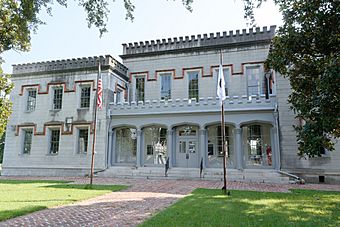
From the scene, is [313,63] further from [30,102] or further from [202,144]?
[30,102]

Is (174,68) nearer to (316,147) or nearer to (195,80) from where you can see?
(195,80)

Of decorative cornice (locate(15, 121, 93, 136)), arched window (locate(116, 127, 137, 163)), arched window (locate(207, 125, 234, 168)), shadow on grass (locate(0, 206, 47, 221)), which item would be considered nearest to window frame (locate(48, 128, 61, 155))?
decorative cornice (locate(15, 121, 93, 136))

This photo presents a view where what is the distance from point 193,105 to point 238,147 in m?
4.02

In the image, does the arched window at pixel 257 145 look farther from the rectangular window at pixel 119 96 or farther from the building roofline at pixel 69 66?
the building roofline at pixel 69 66

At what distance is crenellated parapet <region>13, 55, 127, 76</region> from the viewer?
19438mm

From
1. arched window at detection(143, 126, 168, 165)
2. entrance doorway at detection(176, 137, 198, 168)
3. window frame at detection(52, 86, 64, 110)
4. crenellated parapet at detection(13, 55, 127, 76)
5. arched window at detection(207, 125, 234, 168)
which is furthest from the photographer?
window frame at detection(52, 86, 64, 110)

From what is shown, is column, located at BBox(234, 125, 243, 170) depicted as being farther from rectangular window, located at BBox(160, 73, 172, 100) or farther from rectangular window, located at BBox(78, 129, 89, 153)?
rectangular window, located at BBox(78, 129, 89, 153)

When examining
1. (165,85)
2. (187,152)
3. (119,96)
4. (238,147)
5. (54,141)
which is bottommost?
(187,152)

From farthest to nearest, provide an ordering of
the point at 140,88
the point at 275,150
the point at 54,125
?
the point at 140,88
the point at 54,125
the point at 275,150

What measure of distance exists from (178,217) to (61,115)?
52.2 feet

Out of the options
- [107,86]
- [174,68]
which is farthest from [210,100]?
[107,86]

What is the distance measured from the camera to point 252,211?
7.09 m

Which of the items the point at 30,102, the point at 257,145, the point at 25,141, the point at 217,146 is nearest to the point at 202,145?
the point at 217,146

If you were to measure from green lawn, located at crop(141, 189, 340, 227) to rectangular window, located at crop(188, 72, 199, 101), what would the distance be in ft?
36.8
